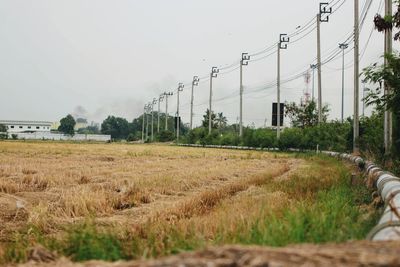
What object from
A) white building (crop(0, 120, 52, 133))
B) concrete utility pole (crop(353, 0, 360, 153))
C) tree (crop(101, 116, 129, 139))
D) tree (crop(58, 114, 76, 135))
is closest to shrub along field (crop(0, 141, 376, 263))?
concrete utility pole (crop(353, 0, 360, 153))

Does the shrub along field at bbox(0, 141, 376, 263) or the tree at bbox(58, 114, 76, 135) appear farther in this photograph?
the tree at bbox(58, 114, 76, 135)

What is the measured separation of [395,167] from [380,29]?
430 cm

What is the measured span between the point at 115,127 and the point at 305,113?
87979 mm

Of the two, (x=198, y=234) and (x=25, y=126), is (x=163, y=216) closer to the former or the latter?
(x=198, y=234)

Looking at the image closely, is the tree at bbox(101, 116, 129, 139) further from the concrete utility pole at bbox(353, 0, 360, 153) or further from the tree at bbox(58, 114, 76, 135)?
the concrete utility pole at bbox(353, 0, 360, 153)

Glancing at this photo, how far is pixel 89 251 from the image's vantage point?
3.77 metres

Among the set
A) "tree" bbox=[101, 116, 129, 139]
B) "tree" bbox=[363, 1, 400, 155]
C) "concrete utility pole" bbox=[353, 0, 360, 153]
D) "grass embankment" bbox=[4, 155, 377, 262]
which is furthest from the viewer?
"tree" bbox=[101, 116, 129, 139]

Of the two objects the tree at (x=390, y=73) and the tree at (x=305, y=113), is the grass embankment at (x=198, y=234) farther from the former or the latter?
the tree at (x=305, y=113)

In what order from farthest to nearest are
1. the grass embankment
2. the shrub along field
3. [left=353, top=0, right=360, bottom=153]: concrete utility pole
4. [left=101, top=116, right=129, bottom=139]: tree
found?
[left=101, top=116, right=129, bottom=139]: tree, [left=353, top=0, right=360, bottom=153]: concrete utility pole, the shrub along field, the grass embankment

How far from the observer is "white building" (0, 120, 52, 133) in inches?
5350

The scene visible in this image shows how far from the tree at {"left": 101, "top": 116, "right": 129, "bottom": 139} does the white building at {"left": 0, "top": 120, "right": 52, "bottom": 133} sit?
22.1 metres

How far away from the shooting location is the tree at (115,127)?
135250mm

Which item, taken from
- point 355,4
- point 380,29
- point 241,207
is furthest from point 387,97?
point 355,4

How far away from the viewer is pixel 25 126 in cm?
14225
